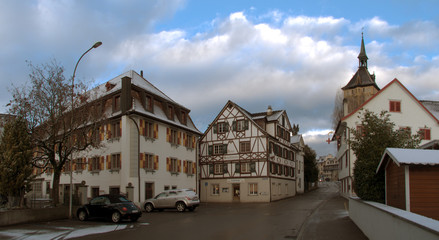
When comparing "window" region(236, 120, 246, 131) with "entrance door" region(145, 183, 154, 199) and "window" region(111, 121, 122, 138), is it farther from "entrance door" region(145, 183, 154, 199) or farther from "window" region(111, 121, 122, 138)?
"window" region(111, 121, 122, 138)

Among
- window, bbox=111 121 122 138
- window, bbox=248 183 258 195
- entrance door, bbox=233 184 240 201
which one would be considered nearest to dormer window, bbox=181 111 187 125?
window, bbox=111 121 122 138

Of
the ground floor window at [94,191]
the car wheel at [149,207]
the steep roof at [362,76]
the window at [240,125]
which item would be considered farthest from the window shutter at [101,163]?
the steep roof at [362,76]

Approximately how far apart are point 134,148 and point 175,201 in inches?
250

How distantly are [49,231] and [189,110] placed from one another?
1046 inches

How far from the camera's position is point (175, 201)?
28.1 metres

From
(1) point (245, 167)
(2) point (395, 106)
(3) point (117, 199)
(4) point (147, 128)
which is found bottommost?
A: (3) point (117, 199)

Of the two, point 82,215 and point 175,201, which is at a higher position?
point 82,215

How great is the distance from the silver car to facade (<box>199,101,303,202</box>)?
1769 centimetres

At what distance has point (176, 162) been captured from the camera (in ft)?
125

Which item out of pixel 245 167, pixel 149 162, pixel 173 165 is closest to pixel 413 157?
pixel 149 162

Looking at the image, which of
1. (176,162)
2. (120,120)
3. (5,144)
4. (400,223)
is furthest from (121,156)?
(400,223)

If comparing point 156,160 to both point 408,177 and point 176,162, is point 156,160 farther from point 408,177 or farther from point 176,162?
point 408,177

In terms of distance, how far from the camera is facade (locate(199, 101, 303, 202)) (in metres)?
45.5

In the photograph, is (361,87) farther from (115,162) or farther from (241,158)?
(115,162)
